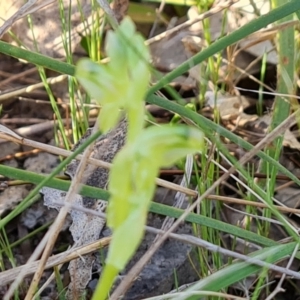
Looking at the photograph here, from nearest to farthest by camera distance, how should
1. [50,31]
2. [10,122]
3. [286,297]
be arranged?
[286,297]
[10,122]
[50,31]

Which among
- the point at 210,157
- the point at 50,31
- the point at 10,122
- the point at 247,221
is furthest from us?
the point at 50,31

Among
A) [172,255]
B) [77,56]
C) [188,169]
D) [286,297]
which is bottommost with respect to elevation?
[286,297]

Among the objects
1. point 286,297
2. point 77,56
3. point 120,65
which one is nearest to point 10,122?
point 77,56

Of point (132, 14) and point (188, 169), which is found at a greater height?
point (132, 14)

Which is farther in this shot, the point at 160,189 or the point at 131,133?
the point at 160,189

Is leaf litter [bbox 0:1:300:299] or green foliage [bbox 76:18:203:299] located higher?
green foliage [bbox 76:18:203:299]

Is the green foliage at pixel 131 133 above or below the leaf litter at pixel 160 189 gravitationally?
above

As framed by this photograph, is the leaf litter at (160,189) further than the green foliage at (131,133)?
Yes

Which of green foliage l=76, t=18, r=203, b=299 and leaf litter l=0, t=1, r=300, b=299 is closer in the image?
green foliage l=76, t=18, r=203, b=299

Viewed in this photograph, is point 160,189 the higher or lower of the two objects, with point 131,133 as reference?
lower

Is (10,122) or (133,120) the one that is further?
(10,122)

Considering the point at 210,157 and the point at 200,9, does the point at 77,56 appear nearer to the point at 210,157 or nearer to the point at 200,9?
the point at 200,9
